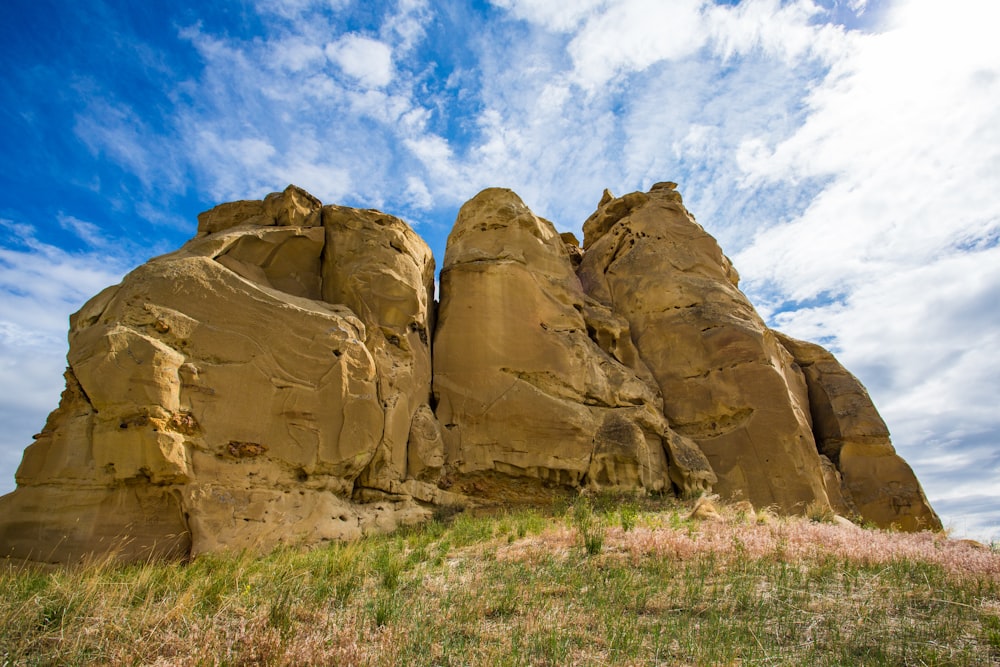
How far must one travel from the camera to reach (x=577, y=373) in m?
14.7

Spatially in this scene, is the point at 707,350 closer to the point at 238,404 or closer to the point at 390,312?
the point at 390,312

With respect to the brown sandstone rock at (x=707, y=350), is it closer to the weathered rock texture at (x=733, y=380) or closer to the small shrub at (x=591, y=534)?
the weathered rock texture at (x=733, y=380)

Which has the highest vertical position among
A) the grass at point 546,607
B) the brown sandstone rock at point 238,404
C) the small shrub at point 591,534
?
the brown sandstone rock at point 238,404

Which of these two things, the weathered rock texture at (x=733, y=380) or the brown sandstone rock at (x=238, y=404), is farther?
the weathered rock texture at (x=733, y=380)

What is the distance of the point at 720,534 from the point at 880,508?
40.5 feet

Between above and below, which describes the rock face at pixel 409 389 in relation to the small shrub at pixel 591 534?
above

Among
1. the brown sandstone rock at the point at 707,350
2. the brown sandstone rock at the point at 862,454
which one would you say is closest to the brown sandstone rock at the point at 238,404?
the brown sandstone rock at the point at 707,350

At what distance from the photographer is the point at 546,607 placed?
18.4 ft

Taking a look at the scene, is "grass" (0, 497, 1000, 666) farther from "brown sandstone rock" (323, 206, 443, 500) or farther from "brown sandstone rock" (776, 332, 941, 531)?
"brown sandstone rock" (776, 332, 941, 531)

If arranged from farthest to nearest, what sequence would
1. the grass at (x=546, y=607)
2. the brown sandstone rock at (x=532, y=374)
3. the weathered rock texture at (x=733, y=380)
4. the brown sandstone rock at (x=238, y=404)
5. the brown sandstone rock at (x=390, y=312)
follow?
1. the weathered rock texture at (x=733, y=380)
2. the brown sandstone rock at (x=532, y=374)
3. the brown sandstone rock at (x=390, y=312)
4. the brown sandstone rock at (x=238, y=404)
5. the grass at (x=546, y=607)

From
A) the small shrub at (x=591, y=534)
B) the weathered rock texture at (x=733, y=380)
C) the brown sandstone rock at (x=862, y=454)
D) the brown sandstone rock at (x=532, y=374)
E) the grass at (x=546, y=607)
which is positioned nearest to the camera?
the grass at (x=546, y=607)

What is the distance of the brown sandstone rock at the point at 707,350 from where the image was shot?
14656 mm

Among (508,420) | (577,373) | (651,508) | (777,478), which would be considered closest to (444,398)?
(508,420)

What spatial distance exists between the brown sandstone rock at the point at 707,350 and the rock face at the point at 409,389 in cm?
6
